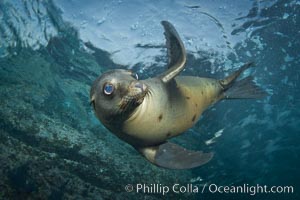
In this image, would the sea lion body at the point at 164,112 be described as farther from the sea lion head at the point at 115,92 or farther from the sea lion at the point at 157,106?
the sea lion head at the point at 115,92

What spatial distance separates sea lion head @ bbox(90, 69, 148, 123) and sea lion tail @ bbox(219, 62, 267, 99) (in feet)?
10.0

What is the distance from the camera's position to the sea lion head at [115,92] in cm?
235

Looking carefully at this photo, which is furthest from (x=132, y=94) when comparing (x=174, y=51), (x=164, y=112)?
(x=174, y=51)

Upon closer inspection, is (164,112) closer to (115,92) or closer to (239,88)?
(115,92)

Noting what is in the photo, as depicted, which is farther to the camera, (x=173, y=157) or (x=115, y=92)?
(x=173, y=157)

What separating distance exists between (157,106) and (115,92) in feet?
2.80

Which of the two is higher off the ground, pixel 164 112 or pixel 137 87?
pixel 137 87

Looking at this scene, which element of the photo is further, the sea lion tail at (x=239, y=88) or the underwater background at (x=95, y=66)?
the underwater background at (x=95, y=66)

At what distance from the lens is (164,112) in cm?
328

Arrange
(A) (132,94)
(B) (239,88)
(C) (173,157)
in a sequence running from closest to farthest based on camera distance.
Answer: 1. (A) (132,94)
2. (C) (173,157)
3. (B) (239,88)

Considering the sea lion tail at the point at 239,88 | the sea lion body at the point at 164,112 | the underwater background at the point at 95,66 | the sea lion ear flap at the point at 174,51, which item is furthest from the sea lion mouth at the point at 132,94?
the underwater background at the point at 95,66

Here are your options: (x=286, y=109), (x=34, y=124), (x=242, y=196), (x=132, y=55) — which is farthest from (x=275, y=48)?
(x=242, y=196)

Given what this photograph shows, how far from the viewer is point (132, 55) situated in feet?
30.8

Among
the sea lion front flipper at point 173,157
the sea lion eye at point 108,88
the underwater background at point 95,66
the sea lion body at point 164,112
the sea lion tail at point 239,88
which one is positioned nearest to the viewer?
the sea lion eye at point 108,88
